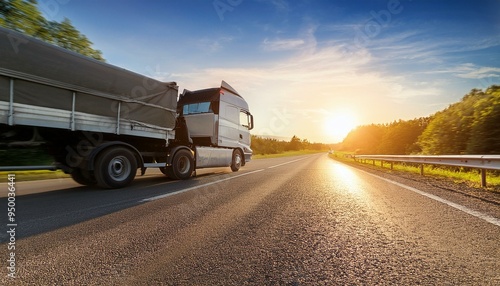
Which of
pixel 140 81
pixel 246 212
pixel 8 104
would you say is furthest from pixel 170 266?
pixel 140 81

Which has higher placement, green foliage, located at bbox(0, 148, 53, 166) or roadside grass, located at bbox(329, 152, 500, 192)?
green foliage, located at bbox(0, 148, 53, 166)

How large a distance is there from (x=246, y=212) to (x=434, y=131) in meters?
16.3

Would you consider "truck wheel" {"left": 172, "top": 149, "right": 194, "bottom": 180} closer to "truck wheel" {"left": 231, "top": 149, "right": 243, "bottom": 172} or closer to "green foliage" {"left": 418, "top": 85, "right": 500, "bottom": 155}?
"truck wheel" {"left": 231, "top": 149, "right": 243, "bottom": 172}

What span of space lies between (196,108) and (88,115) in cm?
525

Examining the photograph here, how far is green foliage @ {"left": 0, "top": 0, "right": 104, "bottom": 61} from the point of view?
11.2 meters

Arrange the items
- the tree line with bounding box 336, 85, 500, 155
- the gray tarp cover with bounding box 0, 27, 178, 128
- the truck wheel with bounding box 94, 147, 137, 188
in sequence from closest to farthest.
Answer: the gray tarp cover with bounding box 0, 27, 178, 128 → the truck wheel with bounding box 94, 147, 137, 188 → the tree line with bounding box 336, 85, 500, 155

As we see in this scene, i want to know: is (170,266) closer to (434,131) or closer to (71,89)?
(71,89)

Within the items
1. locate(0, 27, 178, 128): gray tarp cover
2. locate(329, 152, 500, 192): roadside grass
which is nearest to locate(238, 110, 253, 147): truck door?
locate(0, 27, 178, 128): gray tarp cover

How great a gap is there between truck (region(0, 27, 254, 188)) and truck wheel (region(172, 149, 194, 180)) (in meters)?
0.03

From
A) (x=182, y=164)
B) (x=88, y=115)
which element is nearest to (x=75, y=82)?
(x=88, y=115)

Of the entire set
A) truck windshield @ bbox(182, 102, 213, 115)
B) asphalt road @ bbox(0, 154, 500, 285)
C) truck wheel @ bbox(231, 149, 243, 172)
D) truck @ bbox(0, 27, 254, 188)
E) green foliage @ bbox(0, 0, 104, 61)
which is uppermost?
green foliage @ bbox(0, 0, 104, 61)

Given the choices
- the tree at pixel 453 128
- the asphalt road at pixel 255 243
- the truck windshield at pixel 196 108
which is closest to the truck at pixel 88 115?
the truck windshield at pixel 196 108

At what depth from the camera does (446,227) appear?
10.4 ft

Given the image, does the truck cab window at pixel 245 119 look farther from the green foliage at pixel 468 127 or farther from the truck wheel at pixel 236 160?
the green foliage at pixel 468 127
